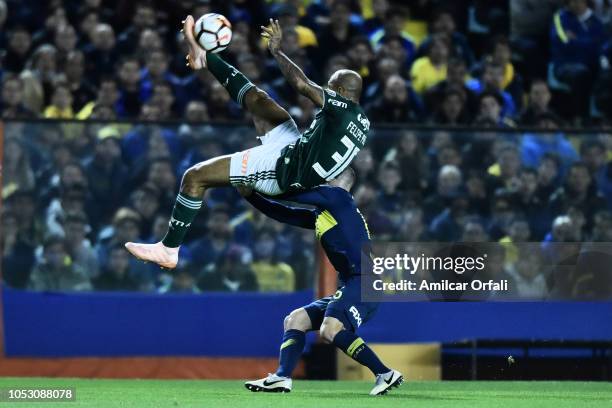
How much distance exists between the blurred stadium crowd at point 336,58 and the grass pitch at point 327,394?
12.1ft

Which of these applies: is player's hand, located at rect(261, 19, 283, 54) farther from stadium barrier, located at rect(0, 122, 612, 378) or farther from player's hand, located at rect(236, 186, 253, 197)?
stadium barrier, located at rect(0, 122, 612, 378)

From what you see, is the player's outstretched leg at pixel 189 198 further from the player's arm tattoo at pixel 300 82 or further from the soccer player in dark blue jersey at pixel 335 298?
the player's arm tattoo at pixel 300 82

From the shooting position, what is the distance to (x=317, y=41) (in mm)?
16516

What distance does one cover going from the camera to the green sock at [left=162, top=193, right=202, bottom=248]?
10.3m

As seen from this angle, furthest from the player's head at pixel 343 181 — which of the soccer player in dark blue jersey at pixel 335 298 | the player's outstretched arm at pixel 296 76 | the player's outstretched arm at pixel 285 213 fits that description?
the player's outstretched arm at pixel 296 76

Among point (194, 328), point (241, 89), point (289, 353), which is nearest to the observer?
point (289, 353)

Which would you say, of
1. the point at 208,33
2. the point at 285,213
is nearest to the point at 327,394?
the point at 285,213

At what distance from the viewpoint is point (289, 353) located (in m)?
10.2

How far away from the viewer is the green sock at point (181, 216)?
1031 cm

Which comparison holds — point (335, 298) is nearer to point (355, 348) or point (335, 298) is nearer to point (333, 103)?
point (355, 348)

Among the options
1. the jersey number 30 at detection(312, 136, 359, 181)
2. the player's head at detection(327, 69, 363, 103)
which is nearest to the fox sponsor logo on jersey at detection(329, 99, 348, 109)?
the player's head at detection(327, 69, 363, 103)

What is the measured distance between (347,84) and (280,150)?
0.72m

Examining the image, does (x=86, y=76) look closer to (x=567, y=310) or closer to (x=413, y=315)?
(x=413, y=315)

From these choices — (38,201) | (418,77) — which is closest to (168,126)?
(38,201)
